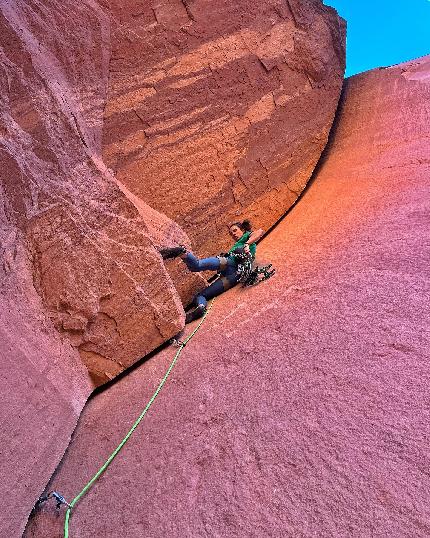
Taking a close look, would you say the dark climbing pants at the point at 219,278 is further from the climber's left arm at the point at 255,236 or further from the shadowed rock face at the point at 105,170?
the climber's left arm at the point at 255,236

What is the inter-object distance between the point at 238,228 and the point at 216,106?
140 cm

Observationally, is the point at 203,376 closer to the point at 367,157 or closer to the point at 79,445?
the point at 79,445

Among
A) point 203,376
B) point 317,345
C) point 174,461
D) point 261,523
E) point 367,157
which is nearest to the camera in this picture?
point 261,523

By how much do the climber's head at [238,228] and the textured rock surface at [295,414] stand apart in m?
1.10

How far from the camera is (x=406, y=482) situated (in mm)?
1588

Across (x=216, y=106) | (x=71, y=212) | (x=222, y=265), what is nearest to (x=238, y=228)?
(x=222, y=265)

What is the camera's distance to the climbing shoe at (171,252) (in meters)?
3.87

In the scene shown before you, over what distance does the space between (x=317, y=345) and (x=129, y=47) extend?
3563 mm

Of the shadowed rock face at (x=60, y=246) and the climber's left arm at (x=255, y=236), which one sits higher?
the shadowed rock face at (x=60, y=246)

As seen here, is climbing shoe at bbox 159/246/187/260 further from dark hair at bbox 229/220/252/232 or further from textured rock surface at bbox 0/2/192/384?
dark hair at bbox 229/220/252/232

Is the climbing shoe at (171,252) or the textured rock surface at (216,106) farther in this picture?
the textured rock surface at (216,106)

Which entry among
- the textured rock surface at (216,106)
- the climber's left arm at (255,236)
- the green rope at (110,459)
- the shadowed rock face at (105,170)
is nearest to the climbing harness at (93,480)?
the green rope at (110,459)

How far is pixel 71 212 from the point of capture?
3.28 metres

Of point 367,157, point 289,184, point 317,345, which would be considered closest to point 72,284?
point 317,345
